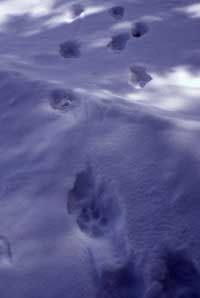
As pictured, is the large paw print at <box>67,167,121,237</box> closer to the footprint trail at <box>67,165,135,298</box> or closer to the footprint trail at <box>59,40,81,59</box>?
the footprint trail at <box>67,165,135,298</box>

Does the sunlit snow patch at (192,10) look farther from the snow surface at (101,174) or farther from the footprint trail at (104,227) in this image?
the footprint trail at (104,227)

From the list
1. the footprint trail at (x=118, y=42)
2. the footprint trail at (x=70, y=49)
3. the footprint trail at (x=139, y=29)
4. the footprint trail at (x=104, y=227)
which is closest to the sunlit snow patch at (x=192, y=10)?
the footprint trail at (x=139, y=29)

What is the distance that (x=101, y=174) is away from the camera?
1375 millimetres

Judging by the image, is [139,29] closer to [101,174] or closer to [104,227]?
[101,174]

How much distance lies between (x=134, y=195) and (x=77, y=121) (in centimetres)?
49

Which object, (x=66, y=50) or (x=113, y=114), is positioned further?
(x=66, y=50)

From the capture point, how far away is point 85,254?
1189mm

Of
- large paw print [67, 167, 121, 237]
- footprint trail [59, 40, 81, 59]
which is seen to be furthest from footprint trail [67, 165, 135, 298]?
footprint trail [59, 40, 81, 59]

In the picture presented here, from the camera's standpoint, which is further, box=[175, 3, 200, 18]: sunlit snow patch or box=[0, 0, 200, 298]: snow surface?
box=[175, 3, 200, 18]: sunlit snow patch

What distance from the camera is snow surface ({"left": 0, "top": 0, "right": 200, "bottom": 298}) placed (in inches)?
44.9

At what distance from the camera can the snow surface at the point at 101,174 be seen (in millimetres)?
1140

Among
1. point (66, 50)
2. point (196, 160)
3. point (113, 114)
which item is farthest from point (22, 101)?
point (196, 160)

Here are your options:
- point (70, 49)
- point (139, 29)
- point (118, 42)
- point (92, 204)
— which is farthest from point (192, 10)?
point (92, 204)

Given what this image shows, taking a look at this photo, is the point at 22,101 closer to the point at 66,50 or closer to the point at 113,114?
the point at 113,114
